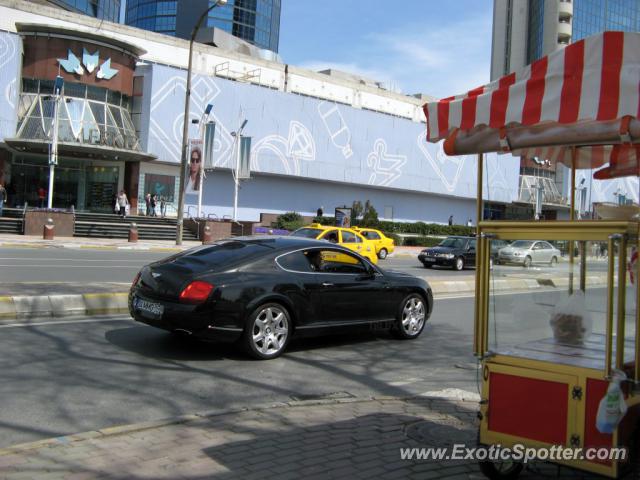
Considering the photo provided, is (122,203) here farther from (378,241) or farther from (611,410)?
(611,410)

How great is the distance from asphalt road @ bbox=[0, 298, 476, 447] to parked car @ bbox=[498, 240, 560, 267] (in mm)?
2431

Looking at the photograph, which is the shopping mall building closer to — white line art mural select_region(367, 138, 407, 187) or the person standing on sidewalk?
white line art mural select_region(367, 138, 407, 187)

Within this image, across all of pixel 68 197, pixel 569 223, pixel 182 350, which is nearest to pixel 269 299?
pixel 182 350

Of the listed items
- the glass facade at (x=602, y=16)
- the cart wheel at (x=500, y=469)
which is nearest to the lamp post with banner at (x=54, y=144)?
the cart wheel at (x=500, y=469)

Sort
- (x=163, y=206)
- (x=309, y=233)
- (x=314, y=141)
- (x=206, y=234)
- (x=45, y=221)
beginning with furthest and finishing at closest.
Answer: (x=314, y=141) → (x=163, y=206) → (x=206, y=234) → (x=45, y=221) → (x=309, y=233)

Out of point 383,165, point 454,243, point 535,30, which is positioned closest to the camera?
point 454,243

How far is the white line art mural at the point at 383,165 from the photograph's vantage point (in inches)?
2149

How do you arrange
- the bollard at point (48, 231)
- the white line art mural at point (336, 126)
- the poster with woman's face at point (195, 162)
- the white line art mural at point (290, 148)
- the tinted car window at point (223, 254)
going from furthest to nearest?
the white line art mural at point (336, 126) → the white line art mural at point (290, 148) → the poster with woman's face at point (195, 162) → the bollard at point (48, 231) → the tinted car window at point (223, 254)

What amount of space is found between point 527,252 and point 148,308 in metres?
4.59

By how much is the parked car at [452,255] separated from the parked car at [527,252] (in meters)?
21.0

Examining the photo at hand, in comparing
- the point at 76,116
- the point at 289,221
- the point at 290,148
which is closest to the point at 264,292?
the point at 76,116

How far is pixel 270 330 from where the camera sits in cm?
745

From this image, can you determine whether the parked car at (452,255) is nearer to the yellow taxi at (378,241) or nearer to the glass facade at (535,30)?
the yellow taxi at (378,241)

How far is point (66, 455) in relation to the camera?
4164mm
